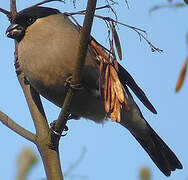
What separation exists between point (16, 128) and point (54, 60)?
0.61 metres

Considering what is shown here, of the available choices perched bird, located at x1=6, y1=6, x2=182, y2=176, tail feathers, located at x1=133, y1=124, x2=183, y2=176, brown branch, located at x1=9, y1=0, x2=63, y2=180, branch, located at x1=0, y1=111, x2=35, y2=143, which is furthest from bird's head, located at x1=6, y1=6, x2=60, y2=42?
tail feathers, located at x1=133, y1=124, x2=183, y2=176

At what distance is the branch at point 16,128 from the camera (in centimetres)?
197

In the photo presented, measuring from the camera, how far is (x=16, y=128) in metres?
1.98

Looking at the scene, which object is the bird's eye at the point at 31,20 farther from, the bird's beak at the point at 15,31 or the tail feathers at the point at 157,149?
the tail feathers at the point at 157,149

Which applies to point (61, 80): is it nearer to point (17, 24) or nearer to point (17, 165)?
point (17, 24)

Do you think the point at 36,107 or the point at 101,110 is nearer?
the point at 36,107

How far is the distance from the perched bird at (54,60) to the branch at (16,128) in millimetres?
442

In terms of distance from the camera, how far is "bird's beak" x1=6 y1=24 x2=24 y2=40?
262 cm

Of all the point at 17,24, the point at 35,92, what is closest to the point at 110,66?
the point at 35,92

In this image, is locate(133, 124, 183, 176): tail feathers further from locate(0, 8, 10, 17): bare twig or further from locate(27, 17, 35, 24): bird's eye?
locate(0, 8, 10, 17): bare twig

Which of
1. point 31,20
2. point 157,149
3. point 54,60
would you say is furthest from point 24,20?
point 157,149

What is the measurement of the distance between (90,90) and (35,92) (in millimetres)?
337

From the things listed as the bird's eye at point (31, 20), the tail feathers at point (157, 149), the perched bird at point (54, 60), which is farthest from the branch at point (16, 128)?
the tail feathers at point (157, 149)

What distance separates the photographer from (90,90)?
8.43ft
